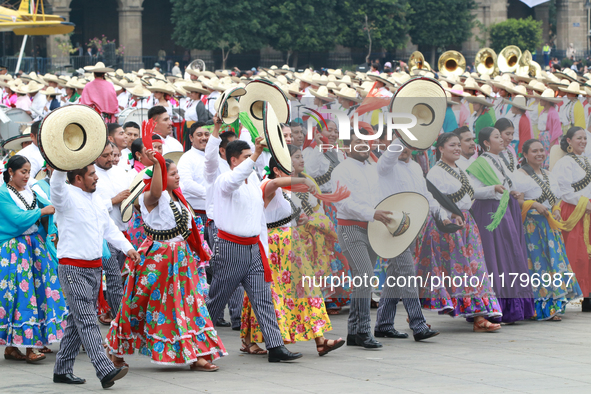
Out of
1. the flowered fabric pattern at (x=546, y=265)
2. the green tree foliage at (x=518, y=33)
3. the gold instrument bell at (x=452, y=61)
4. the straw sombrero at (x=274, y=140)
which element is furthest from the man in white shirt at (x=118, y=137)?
the green tree foliage at (x=518, y=33)

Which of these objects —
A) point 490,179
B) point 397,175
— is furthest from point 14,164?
point 490,179

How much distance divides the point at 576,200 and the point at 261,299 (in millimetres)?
3702

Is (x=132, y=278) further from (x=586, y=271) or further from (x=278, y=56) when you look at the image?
(x=278, y=56)

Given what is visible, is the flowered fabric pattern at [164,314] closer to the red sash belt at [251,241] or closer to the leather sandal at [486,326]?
the red sash belt at [251,241]

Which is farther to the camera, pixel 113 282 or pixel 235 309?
pixel 235 309

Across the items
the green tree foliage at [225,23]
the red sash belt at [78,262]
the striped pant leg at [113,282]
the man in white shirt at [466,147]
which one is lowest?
the striped pant leg at [113,282]

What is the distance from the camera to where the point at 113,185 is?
823 cm

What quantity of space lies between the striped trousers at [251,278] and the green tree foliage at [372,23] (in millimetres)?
41739

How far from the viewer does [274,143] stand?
6.59 m

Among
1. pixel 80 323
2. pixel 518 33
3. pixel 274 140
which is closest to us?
pixel 80 323

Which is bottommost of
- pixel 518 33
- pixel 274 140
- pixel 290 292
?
pixel 290 292

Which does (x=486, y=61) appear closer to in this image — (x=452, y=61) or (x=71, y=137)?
(x=452, y=61)

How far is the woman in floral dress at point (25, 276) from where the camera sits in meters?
7.12

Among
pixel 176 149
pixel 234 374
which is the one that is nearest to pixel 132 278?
pixel 234 374
